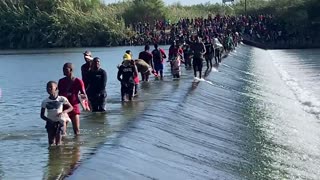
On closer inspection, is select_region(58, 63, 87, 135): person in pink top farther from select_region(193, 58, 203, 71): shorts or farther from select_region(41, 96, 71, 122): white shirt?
select_region(193, 58, 203, 71): shorts

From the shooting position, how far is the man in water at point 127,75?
2067cm

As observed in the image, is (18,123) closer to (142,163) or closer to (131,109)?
(131,109)

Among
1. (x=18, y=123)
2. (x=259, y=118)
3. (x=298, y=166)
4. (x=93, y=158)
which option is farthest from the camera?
(x=259, y=118)

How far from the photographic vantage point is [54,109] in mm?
12609

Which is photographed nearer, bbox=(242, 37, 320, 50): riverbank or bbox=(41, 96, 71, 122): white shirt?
bbox=(41, 96, 71, 122): white shirt

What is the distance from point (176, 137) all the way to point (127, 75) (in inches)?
232

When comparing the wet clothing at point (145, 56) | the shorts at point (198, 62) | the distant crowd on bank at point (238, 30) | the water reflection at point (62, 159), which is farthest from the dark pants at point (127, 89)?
the distant crowd on bank at point (238, 30)

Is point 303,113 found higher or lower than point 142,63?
lower

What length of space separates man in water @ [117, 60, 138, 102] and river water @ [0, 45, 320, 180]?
488mm

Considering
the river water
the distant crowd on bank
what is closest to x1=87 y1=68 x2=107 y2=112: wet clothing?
the river water

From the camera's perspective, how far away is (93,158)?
1203 centimetres

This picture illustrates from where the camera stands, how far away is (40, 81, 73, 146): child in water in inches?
493

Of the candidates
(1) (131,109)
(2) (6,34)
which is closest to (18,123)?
(1) (131,109)

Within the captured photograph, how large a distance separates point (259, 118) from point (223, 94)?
4.70 meters
